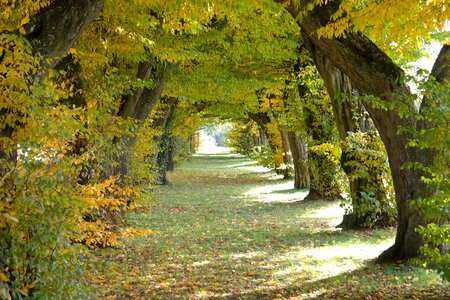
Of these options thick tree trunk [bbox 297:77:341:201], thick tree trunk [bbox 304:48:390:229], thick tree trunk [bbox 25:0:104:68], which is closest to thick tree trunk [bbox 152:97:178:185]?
thick tree trunk [bbox 297:77:341:201]

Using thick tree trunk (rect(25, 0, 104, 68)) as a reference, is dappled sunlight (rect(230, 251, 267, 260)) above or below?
below

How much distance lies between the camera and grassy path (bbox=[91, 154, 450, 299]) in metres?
6.43

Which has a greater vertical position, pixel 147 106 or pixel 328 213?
pixel 147 106

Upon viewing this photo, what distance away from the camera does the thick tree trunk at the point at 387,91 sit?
23.3 feet

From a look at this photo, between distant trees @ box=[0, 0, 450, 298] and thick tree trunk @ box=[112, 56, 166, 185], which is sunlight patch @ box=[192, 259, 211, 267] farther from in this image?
thick tree trunk @ box=[112, 56, 166, 185]

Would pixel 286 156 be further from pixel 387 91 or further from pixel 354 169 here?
pixel 387 91

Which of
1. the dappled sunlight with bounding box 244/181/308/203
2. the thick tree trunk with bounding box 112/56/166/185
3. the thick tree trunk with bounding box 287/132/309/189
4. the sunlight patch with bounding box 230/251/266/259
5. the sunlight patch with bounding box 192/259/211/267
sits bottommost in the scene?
the dappled sunlight with bounding box 244/181/308/203

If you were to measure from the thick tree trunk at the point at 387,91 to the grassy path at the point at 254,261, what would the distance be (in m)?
0.63

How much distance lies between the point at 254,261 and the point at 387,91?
11.5 feet

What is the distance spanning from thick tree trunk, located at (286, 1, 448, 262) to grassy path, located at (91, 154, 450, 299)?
2.06 ft

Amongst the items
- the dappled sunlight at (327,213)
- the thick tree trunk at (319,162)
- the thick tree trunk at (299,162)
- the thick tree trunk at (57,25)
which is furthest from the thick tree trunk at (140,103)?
the thick tree trunk at (299,162)

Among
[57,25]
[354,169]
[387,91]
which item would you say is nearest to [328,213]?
[354,169]

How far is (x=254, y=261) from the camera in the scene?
8.38 m

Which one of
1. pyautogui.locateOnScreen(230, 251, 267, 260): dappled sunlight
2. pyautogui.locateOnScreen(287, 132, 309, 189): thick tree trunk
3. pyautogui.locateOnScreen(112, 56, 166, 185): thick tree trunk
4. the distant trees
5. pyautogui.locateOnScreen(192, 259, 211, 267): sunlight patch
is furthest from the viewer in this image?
pyautogui.locateOnScreen(287, 132, 309, 189): thick tree trunk
